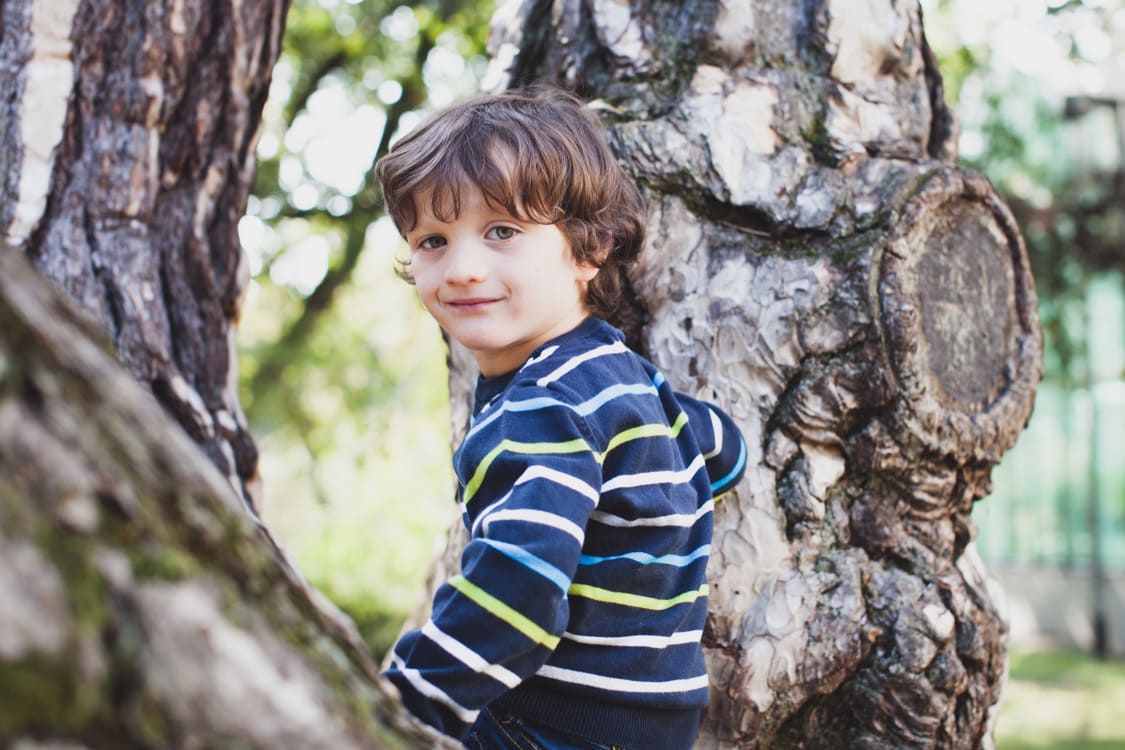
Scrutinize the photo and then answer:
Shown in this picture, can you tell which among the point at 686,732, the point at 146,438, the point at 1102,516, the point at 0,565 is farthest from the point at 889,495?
the point at 1102,516

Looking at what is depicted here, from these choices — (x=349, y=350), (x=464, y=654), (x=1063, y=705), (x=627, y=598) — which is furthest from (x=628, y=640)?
(x=349, y=350)

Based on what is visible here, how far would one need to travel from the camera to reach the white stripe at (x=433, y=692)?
1504 millimetres

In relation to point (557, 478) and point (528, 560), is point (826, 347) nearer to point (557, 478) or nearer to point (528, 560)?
point (557, 478)

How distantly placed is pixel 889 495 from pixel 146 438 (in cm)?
174

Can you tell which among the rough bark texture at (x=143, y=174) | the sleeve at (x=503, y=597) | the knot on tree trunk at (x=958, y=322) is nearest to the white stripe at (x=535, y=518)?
the sleeve at (x=503, y=597)

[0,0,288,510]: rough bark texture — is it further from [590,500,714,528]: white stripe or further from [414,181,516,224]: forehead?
[590,500,714,528]: white stripe

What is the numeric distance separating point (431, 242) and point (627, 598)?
784mm

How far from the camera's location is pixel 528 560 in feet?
5.10

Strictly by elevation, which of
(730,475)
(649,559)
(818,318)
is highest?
(818,318)

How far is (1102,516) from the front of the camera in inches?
396

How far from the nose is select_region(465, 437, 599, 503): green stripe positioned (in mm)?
418

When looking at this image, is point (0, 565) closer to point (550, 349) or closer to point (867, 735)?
point (550, 349)

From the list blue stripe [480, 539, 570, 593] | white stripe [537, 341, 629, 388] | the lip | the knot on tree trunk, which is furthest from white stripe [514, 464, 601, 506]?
the knot on tree trunk

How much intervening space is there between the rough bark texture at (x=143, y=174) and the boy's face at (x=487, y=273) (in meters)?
0.90
